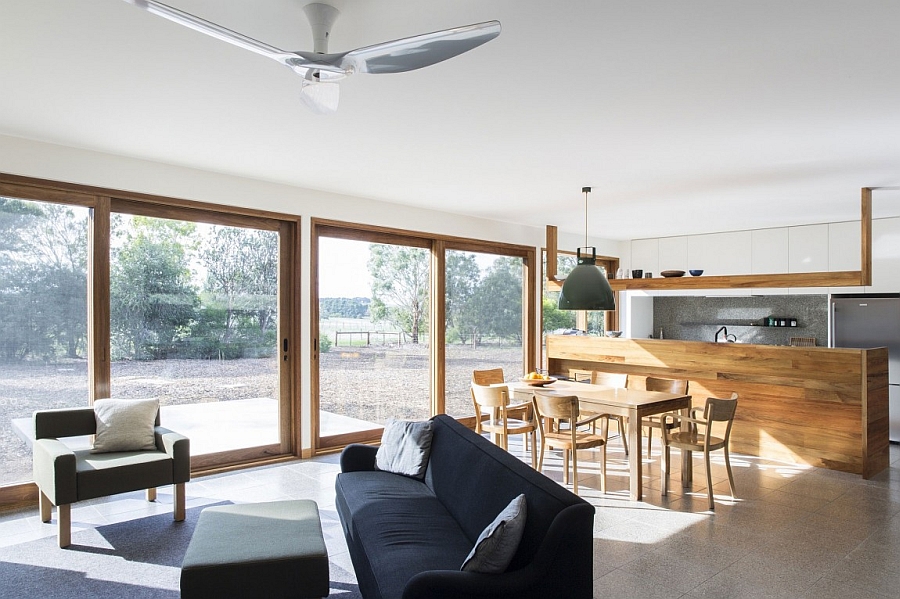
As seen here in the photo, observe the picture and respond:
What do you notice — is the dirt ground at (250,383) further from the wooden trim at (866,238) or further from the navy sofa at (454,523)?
the wooden trim at (866,238)

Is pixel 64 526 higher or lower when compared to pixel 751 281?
lower

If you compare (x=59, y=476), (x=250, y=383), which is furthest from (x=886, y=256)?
(x=59, y=476)

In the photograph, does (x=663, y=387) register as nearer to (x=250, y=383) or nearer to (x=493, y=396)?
(x=493, y=396)

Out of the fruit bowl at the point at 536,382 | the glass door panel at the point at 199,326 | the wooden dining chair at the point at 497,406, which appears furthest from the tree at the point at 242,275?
the fruit bowl at the point at 536,382

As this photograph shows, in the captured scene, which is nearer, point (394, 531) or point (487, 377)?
point (394, 531)

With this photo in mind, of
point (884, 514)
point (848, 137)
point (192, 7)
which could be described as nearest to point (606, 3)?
point (192, 7)

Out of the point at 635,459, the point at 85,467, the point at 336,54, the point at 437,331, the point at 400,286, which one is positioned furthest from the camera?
the point at 437,331

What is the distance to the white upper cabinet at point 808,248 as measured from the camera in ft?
23.9

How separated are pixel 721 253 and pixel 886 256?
1.86 meters

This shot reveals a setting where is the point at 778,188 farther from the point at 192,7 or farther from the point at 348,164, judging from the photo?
the point at 192,7

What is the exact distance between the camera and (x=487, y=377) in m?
6.28

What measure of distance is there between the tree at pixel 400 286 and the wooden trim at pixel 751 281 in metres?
2.36

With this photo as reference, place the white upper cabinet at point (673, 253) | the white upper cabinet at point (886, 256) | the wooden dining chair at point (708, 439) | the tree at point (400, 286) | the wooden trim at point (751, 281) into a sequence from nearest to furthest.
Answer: the wooden dining chair at point (708, 439)
the wooden trim at point (751, 281)
the tree at point (400, 286)
the white upper cabinet at point (886, 256)
the white upper cabinet at point (673, 253)

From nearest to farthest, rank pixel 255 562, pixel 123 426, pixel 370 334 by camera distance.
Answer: pixel 255 562, pixel 123 426, pixel 370 334
